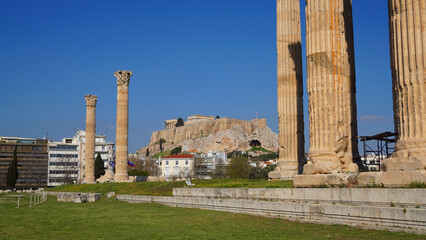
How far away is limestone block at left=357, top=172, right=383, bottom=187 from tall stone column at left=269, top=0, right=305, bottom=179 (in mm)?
9096

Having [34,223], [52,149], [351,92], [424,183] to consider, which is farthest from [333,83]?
[52,149]

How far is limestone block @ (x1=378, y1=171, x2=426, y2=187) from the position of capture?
1161cm

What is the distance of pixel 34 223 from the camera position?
16641 mm

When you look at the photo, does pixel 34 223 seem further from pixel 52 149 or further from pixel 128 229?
pixel 52 149

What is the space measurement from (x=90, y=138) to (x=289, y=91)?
3907 cm

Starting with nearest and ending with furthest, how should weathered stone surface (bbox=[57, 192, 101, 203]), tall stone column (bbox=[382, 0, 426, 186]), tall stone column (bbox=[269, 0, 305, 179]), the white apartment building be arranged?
tall stone column (bbox=[382, 0, 426, 186]) → tall stone column (bbox=[269, 0, 305, 179]) → weathered stone surface (bbox=[57, 192, 101, 203]) → the white apartment building

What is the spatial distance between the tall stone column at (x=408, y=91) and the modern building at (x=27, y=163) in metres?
103

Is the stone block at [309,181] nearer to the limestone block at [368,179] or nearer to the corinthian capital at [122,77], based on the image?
the limestone block at [368,179]

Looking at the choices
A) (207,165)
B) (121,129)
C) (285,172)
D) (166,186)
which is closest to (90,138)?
(121,129)

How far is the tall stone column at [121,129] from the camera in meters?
48.3

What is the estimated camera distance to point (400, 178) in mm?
12023

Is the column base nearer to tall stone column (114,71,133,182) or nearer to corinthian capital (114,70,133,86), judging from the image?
tall stone column (114,71,133,182)

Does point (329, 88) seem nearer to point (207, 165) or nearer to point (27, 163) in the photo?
point (27, 163)

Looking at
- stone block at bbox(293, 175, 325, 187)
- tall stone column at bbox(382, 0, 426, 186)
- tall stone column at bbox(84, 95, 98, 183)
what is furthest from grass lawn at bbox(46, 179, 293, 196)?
tall stone column at bbox(84, 95, 98, 183)
